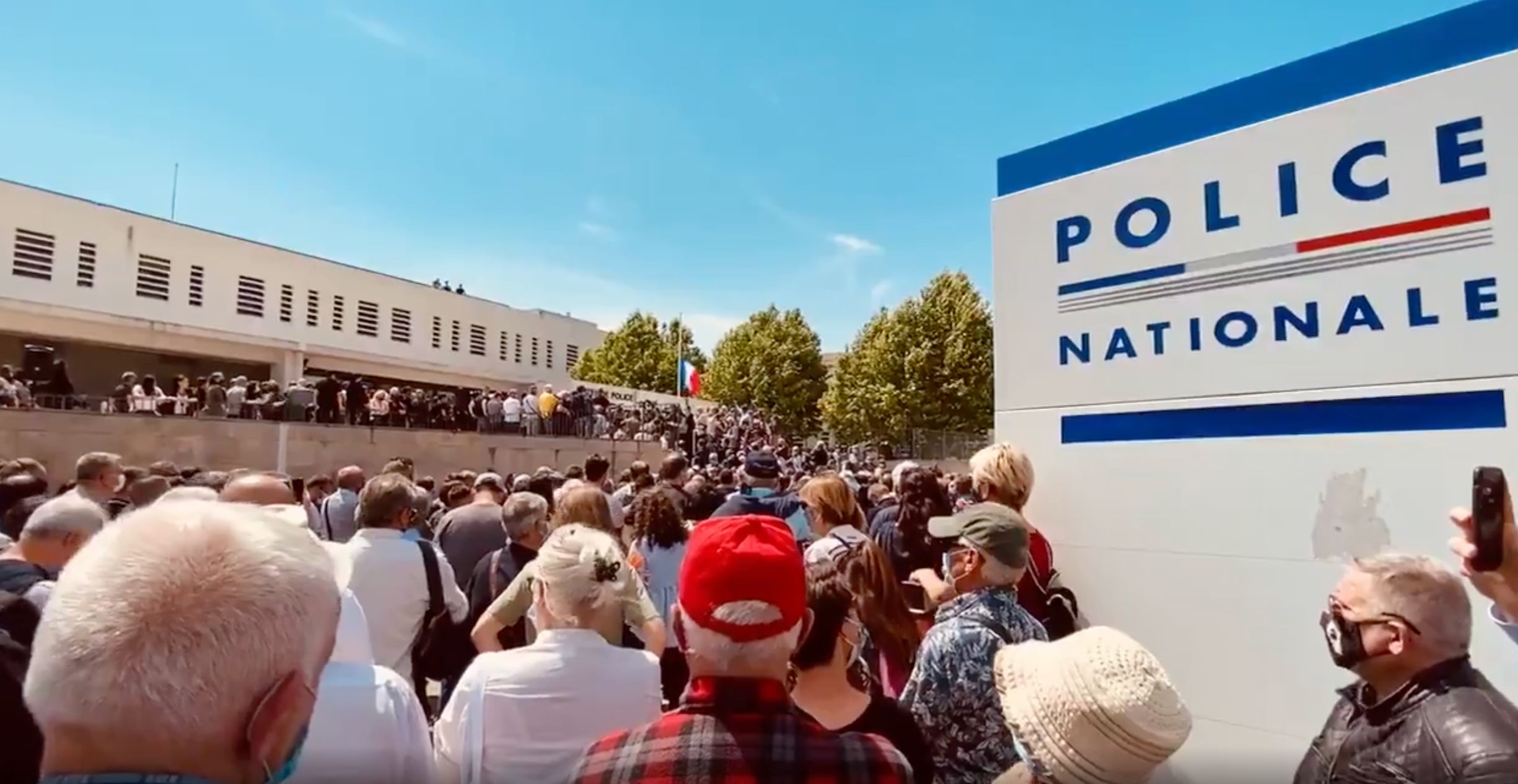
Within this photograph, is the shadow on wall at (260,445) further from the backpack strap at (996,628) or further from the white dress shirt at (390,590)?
the backpack strap at (996,628)

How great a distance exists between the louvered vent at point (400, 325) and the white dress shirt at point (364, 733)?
39050 mm

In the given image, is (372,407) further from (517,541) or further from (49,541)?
(49,541)

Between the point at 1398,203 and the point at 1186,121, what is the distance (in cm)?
96

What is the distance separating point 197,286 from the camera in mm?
30578

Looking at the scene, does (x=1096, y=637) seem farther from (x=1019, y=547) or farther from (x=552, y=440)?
(x=552, y=440)

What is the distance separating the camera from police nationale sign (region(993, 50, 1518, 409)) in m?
3.09

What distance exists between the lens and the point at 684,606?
1.84m

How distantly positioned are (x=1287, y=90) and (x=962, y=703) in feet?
9.44

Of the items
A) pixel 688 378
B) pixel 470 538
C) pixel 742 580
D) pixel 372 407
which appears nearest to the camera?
pixel 742 580

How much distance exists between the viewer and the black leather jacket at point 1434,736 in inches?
75.6

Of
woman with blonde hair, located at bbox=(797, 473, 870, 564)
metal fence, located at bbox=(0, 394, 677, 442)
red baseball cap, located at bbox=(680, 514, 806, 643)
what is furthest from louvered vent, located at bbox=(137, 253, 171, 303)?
red baseball cap, located at bbox=(680, 514, 806, 643)

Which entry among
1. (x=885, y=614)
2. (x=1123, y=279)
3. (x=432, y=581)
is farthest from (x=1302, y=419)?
(x=432, y=581)

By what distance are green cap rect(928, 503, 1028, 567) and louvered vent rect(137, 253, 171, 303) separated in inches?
1320

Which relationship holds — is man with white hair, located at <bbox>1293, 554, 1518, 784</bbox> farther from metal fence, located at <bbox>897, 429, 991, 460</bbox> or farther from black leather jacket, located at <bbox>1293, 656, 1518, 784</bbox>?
metal fence, located at <bbox>897, 429, 991, 460</bbox>
